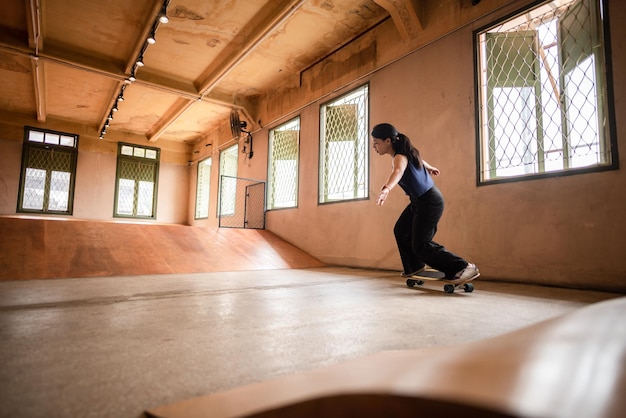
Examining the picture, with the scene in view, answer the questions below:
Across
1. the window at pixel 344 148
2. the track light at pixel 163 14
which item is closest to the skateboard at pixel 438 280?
the window at pixel 344 148

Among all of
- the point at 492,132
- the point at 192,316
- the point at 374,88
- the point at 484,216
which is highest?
the point at 374,88

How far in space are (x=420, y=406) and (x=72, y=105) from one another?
10.9m

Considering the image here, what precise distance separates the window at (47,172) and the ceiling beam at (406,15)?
10031 millimetres

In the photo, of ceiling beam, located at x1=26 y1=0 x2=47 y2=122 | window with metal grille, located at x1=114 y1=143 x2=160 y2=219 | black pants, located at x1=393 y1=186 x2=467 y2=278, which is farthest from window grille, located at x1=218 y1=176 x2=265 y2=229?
black pants, located at x1=393 y1=186 x2=467 y2=278

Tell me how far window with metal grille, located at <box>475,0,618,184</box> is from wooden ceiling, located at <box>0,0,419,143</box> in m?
1.35

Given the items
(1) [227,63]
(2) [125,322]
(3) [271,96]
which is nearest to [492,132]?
(2) [125,322]

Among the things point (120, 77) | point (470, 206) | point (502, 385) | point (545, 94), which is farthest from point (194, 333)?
point (120, 77)

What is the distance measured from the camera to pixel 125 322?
4.92ft

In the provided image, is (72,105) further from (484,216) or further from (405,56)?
(484,216)

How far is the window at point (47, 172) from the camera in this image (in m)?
9.18

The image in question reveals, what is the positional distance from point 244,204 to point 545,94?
650 cm

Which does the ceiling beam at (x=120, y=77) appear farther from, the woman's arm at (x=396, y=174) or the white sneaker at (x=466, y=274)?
the white sneaker at (x=466, y=274)

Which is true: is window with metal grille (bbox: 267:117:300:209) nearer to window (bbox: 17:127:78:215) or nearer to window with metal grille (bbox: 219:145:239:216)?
window with metal grille (bbox: 219:145:239:216)

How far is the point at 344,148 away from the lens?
18.6ft
